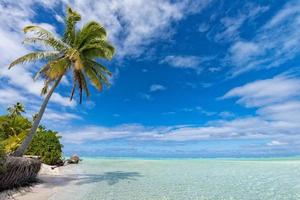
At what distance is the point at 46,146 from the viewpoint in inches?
1077

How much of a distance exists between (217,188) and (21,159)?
9837 millimetres

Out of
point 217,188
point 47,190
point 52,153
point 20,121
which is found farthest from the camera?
point 52,153

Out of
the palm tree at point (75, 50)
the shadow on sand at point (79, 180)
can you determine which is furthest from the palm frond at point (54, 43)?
the shadow on sand at point (79, 180)

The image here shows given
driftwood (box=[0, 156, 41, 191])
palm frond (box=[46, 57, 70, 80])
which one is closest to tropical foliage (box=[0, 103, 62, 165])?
palm frond (box=[46, 57, 70, 80])

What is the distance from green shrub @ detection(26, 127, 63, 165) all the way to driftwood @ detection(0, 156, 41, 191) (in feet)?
44.2

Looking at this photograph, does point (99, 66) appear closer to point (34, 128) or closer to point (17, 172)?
point (34, 128)

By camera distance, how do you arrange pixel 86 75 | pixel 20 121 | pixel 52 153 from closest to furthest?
1. pixel 86 75
2. pixel 20 121
3. pixel 52 153

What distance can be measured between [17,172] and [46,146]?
16.7m

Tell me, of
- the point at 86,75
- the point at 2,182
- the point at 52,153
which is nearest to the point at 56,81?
the point at 86,75

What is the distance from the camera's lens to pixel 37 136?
27.0 m

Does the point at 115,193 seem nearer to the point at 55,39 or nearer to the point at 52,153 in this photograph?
the point at 55,39

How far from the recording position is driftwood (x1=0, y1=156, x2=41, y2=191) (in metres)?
10.7

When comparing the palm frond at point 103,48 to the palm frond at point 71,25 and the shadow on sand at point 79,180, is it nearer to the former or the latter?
the palm frond at point 71,25

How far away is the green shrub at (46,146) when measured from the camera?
2661 centimetres
